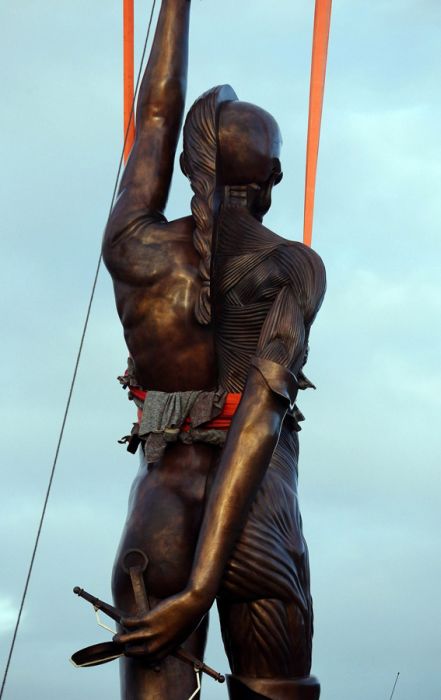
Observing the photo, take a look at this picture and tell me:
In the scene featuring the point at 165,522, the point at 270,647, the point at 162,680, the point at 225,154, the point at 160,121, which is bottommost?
the point at 162,680

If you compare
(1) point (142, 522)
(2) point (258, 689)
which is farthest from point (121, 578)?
(2) point (258, 689)

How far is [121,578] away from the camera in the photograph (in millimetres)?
9227

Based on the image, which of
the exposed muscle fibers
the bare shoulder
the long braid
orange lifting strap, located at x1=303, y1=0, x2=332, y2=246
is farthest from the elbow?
orange lifting strap, located at x1=303, y1=0, x2=332, y2=246

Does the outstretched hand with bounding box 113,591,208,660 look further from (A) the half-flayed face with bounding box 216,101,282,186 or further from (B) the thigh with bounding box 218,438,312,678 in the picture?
(A) the half-flayed face with bounding box 216,101,282,186

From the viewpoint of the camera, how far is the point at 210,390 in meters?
9.62

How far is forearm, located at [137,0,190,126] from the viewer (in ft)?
32.4

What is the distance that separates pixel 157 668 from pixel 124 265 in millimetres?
2104

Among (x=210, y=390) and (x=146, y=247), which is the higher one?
(x=146, y=247)

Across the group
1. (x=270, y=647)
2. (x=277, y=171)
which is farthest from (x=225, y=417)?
(x=277, y=171)

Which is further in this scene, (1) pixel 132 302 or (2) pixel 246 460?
(1) pixel 132 302

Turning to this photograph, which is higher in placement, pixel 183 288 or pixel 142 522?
pixel 183 288

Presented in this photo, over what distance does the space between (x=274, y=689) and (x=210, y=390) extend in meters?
1.57

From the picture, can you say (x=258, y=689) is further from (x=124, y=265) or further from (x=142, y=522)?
(x=124, y=265)

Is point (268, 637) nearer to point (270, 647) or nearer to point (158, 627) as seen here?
point (270, 647)
